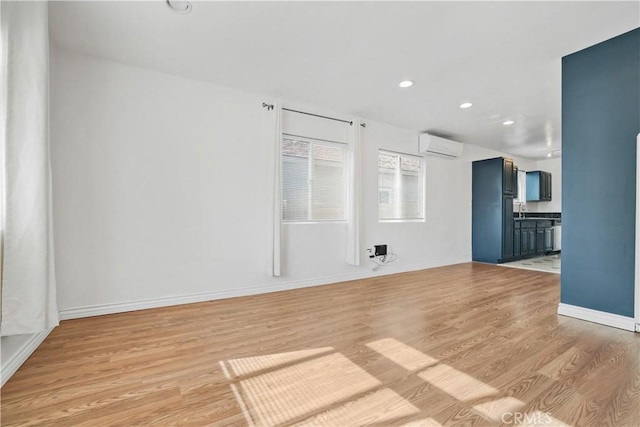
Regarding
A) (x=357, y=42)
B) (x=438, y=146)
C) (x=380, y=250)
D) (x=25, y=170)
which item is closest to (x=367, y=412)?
(x=25, y=170)

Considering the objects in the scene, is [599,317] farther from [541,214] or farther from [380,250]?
[541,214]

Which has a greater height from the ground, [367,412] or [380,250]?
[380,250]

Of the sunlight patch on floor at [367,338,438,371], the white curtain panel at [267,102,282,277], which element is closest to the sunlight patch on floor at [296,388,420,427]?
the sunlight patch on floor at [367,338,438,371]

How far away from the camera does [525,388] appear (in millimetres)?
1652

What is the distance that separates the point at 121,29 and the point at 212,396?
2.93 metres

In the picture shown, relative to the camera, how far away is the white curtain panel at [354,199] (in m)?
4.45

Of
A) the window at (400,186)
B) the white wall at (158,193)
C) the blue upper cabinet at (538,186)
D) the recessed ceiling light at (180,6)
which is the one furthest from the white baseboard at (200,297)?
the blue upper cabinet at (538,186)

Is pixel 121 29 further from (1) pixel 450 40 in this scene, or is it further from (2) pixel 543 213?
(2) pixel 543 213

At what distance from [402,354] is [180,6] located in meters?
3.06

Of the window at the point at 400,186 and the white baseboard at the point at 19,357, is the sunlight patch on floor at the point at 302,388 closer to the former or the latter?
A: the white baseboard at the point at 19,357

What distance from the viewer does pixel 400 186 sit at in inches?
213

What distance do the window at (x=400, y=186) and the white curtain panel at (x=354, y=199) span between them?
726mm

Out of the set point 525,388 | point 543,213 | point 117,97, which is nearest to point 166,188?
point 117,97

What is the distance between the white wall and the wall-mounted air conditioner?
97.3 inches
